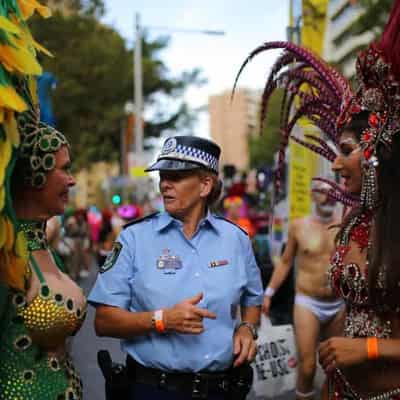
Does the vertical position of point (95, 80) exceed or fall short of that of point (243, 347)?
it exceeds it

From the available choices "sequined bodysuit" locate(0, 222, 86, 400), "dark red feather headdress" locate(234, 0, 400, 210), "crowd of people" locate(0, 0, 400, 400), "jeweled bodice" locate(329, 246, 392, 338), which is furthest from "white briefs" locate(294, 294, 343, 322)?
"sequined bodysuit" locate(0, 222, 86, 400)

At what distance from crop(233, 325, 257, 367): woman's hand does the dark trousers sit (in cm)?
16

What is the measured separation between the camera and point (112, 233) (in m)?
12.3

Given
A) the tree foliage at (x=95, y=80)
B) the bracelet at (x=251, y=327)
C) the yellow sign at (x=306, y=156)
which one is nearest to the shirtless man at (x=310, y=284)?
the yellow sign at (x=306, y=156)

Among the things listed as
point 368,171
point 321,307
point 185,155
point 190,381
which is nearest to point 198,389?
point 190,381

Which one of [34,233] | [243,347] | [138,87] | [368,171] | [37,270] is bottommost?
[243,347]

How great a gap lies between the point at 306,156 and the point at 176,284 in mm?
5190

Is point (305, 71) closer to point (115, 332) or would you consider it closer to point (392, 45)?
point (392, 45)

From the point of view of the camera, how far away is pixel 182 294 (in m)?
2.86

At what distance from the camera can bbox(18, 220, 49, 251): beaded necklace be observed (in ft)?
8.16

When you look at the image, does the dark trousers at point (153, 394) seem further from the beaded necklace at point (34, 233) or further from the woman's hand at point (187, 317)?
the beaded necklace at point (34, 233)

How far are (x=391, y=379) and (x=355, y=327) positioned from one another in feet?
0.77

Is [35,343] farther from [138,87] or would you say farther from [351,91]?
[138,87]

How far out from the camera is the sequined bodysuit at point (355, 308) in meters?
2.70
